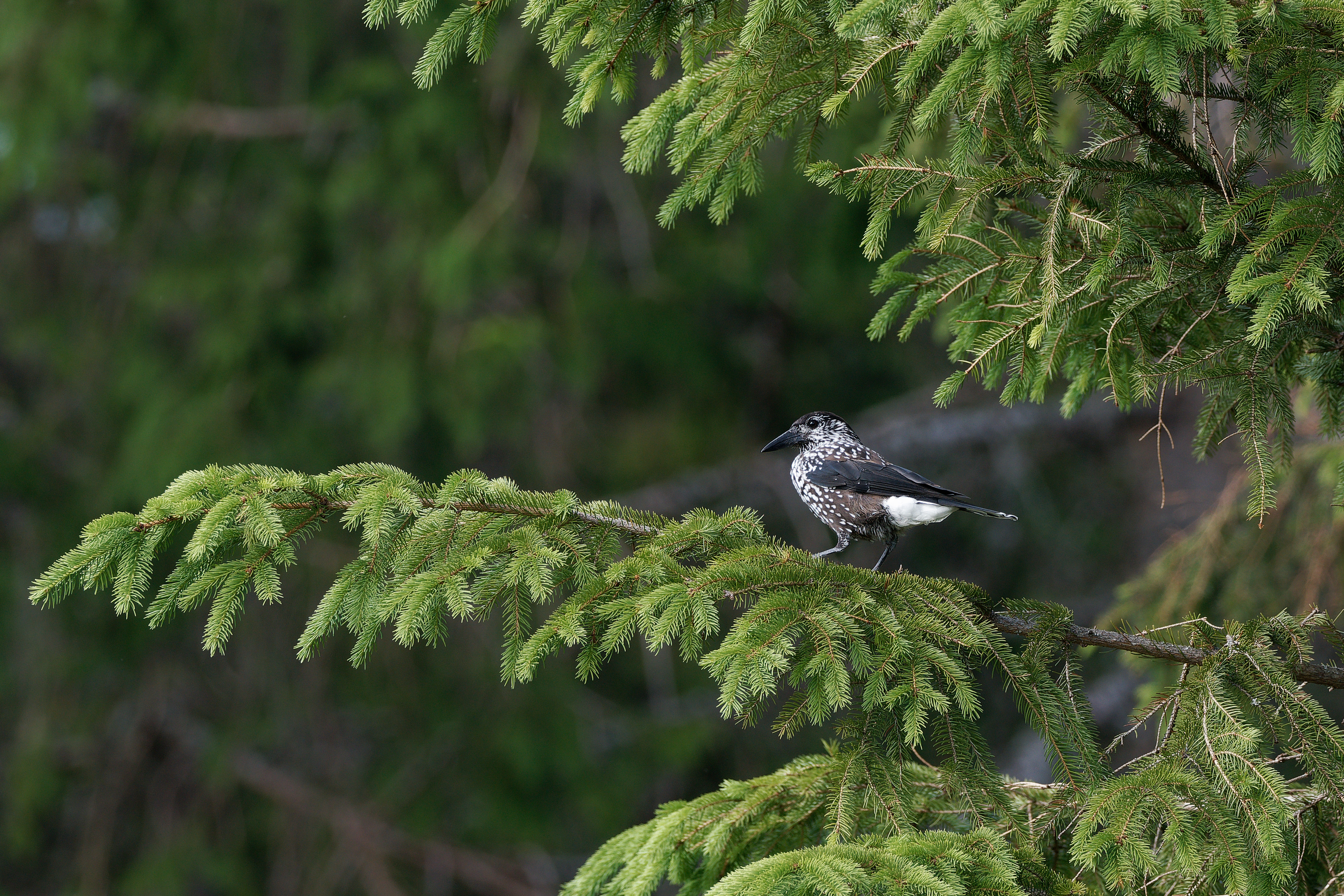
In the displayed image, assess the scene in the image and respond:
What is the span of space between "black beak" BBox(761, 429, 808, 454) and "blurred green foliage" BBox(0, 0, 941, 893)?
2.04 meters

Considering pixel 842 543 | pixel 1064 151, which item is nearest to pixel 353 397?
pixel 842 543

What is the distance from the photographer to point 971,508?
139 inches

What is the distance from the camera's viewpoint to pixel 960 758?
246 cm

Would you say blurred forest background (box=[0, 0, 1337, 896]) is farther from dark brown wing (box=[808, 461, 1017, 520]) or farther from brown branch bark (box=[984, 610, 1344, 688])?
brown branch bark (box=[984, 610, 1344, 688])

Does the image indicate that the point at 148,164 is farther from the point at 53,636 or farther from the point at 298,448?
the point at 53,636

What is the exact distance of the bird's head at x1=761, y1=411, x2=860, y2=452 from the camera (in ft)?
15.0

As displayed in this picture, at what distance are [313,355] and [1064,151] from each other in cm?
604

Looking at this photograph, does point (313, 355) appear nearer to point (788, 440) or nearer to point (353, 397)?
point (353, 397)

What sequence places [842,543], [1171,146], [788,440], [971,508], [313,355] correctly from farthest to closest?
[313,355] → [788,440] → [842,543] → [971,508] → [1171,146]

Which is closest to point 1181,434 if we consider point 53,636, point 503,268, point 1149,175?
point 503,268

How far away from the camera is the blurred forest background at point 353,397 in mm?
6859

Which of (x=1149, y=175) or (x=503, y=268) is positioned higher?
(x=503, y=268)

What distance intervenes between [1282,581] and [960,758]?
2698 mm

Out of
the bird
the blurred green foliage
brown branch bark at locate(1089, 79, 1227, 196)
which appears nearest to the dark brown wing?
the bird
